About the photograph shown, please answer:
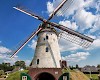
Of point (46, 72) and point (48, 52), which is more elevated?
point (48, 52)

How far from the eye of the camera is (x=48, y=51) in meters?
31.0

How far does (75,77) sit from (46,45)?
6992 mm

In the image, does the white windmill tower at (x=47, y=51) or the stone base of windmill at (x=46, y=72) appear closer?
the stone base of windmill at (x=46, y=72)

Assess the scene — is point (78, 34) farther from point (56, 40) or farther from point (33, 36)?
point (33, 36)

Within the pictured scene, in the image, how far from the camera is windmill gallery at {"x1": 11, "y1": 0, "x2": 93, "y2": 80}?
30109mm

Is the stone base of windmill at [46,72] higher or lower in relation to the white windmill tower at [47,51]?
lower

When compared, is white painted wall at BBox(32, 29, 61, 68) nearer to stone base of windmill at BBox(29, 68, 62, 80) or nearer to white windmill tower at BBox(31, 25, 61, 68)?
white windmill tower at BBox(31, 25, 61, 68)

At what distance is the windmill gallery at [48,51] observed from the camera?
3011cm

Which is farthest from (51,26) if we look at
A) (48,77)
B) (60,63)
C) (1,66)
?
(1,66)

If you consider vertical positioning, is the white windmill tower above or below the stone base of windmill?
above

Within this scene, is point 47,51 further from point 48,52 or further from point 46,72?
point 46,72

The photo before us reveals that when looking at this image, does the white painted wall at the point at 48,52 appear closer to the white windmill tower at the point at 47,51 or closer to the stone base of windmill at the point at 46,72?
the white windmill tower at the point at 47,51

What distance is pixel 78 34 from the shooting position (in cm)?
3105

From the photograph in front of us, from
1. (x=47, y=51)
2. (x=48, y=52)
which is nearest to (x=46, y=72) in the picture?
(x=48, y=52)
